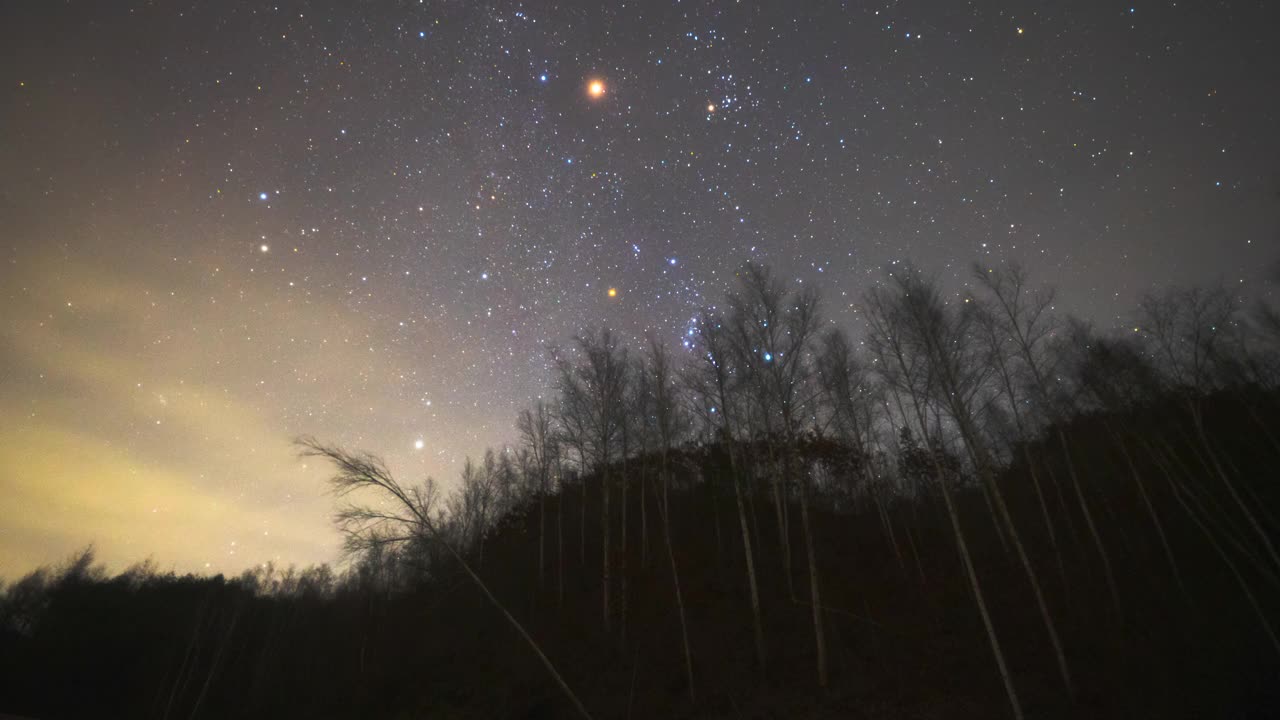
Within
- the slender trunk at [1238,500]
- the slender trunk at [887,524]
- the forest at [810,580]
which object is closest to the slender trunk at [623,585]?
the forest at [810,580]

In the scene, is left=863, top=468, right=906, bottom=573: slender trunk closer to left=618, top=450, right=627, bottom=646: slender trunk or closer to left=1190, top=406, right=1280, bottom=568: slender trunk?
left=1190, top=406, right=1280, bottom=568: slender trunk

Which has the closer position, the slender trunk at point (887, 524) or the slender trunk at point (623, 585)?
the slender trunk at point (623, 585)

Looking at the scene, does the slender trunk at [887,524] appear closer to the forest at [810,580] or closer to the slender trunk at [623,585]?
the forest at [810,580]

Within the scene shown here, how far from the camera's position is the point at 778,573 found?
24359 millimetres

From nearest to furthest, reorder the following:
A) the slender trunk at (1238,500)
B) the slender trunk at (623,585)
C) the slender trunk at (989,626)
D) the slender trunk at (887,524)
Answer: the slender trunk at (989,626) → the slender trunk at (1238,500) → the slender trunk at (623,585) → the slender trunk at (887,524)

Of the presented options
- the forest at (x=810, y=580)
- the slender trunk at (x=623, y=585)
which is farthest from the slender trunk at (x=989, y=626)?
the slender trunk at (x=623, y=585)

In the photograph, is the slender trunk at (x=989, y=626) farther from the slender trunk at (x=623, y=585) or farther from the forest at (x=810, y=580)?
the slender trunk at (x=623, y=585)

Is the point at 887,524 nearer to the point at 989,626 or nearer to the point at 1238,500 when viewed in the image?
the point at 1238,500

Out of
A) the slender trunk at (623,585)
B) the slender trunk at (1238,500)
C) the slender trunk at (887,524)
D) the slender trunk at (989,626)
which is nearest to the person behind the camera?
the slender trunk at (989,626)

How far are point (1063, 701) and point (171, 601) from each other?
214 ft

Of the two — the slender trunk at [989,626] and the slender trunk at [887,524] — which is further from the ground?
the slender trunk at [887,524]

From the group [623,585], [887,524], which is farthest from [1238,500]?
[623,585]

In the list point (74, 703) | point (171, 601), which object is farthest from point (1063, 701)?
point (171, 601)

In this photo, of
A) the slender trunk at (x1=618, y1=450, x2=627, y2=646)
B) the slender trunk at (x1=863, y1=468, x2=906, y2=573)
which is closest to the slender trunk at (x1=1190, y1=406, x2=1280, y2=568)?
the slender trunk at (x1=863, y1=468, x2=906, y2=573)
